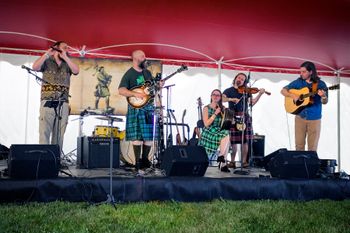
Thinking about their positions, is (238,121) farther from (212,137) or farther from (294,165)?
(294,165)

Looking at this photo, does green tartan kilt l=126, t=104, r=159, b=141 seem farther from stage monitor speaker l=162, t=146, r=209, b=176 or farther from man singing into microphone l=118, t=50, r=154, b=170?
stage monitor speaker l=162, t=146, r=209, b=176

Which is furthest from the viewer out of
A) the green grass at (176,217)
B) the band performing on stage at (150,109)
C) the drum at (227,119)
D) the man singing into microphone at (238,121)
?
the man singing into microphone at (238,121)

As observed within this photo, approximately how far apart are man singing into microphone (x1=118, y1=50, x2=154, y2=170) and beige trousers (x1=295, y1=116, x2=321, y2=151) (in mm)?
2882

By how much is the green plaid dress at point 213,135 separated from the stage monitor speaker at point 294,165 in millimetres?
2058

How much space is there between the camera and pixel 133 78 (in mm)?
5711

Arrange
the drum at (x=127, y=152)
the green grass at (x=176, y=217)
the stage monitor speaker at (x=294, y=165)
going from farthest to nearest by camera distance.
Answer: the drum at (x=127, y=152)
the stage monitor speaker at (x=294, y=165)
the green grass at (x=176, y=217)

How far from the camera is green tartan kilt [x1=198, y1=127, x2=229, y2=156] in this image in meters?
7.30

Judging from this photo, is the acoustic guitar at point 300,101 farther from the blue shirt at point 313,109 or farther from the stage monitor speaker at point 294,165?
the stage monitor speaker at point 294,165

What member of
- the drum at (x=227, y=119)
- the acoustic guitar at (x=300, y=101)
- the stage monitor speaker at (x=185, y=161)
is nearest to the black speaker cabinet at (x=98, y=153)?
the stage monitor speaker at (x=185, y=161)

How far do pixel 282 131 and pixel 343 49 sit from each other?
2.46 m

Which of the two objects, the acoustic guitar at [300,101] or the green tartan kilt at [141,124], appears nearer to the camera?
the green tartan kilt at [141,124]

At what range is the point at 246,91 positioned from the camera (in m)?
6.11

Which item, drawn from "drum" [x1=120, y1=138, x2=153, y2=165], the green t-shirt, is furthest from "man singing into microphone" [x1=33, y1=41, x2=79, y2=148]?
"drum" [x1=120, y1=138, x2=153, y2=165]

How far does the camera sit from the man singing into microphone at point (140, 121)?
5707mm
